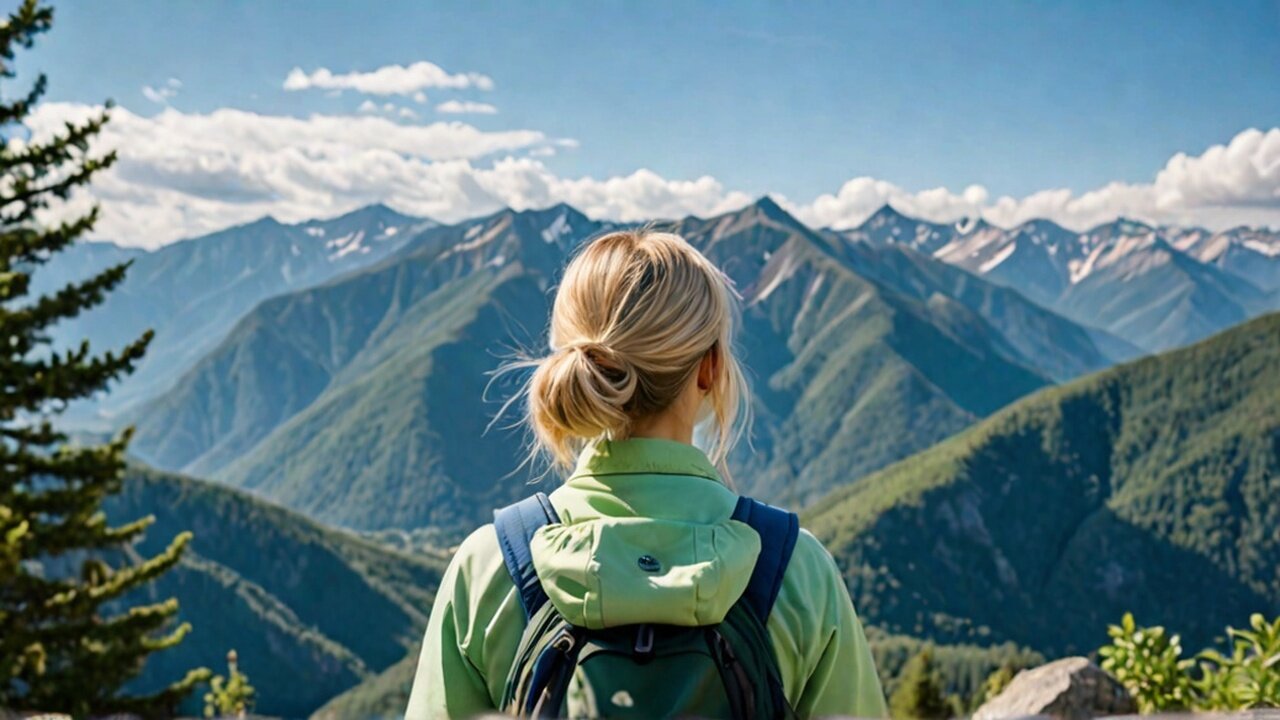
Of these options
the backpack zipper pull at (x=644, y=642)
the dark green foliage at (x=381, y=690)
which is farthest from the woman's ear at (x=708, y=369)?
the dark green foliage at (x=381, y=690)

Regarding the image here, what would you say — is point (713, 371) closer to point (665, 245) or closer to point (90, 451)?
point (665, 245)

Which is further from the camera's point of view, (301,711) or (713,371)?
(301,711)

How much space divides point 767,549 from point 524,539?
0.60m

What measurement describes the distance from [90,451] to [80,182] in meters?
4.80

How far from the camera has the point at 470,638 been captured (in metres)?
2.62

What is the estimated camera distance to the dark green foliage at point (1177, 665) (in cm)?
686

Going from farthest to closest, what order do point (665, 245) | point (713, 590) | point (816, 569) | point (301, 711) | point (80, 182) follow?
point (301, 711) < point (80, 182) < point (665, 245) < point (816, 569) < point (713, 590)

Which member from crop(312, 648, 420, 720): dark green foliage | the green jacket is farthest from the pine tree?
crop(312, 648, 420, 720): dark green foliage

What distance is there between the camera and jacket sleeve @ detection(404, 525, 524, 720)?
8.50 ft

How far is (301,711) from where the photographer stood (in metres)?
169

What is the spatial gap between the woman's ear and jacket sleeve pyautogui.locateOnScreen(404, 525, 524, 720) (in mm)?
692

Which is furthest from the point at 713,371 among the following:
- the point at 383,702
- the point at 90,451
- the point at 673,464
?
the point at 383,702

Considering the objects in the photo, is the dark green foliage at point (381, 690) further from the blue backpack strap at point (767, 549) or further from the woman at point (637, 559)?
the blue backpack strap at point (767, 549)

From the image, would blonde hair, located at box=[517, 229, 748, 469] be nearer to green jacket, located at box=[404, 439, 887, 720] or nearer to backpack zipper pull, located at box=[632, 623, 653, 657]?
green jacket, located at box=[404, 439, 887, 720]
